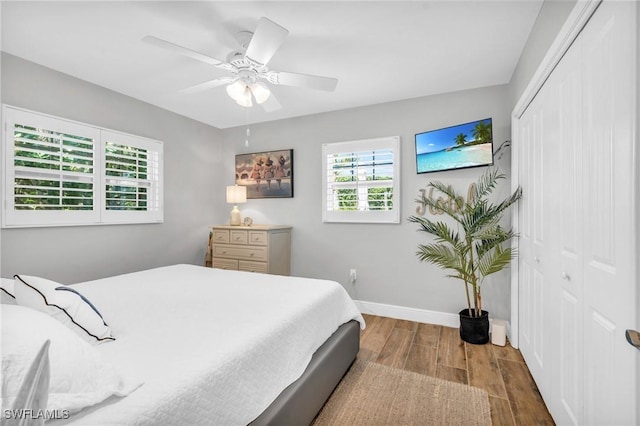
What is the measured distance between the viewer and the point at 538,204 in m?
2.01

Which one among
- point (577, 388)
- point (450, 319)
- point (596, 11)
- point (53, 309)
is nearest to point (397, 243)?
point (450, 319)

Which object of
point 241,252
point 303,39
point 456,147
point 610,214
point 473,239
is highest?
point 303,39

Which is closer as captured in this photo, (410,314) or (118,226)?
(118,226)

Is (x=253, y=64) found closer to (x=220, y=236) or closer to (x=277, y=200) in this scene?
(x=277, y=200)

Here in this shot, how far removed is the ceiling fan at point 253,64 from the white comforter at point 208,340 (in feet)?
5.04

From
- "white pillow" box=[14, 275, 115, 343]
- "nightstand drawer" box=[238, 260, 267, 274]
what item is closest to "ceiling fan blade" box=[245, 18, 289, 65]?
"white pillow" box=[14, 275, 115, 343]

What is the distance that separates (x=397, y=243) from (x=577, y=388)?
2074 mm

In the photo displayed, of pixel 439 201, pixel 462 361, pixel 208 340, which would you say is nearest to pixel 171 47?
pixel 208 340

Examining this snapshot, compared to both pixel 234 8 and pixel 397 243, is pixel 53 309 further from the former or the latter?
pixel 397 243

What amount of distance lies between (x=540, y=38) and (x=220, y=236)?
12.1ft

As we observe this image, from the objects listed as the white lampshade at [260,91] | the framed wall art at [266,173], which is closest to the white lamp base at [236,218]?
the framed wall art at [266,173]

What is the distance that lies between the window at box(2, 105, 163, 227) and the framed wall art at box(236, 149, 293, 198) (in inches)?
44.7

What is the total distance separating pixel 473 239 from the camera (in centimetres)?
282

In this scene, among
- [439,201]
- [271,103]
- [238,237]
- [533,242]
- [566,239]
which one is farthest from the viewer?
[238,237]
